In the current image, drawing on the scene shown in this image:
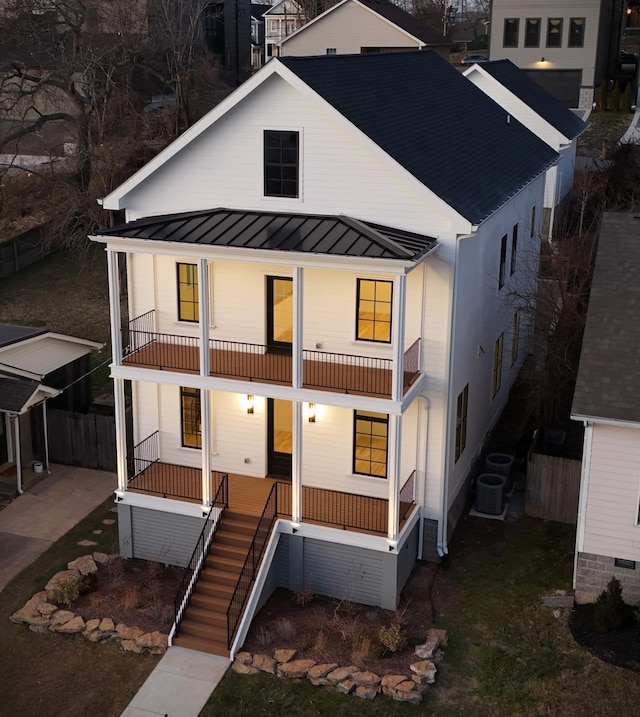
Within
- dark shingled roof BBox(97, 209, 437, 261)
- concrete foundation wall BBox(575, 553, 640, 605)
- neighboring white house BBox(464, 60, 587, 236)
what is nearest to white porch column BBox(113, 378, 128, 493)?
dark shingled roof BBox(97, 209, 437, 261)

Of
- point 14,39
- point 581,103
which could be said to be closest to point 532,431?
point 14,39

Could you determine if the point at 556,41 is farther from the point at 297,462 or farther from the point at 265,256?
the point at 297,462

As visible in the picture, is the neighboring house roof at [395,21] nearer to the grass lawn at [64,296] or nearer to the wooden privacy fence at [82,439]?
the grass lawn at [64,296]

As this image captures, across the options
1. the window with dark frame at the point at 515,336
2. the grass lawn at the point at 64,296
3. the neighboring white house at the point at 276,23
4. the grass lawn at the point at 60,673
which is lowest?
the grass lawn at the point at 60,673

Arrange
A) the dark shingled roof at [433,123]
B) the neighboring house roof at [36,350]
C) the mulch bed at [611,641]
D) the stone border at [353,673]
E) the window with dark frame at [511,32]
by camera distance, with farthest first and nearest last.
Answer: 1. the window with dark frame at [511,32]
2. the neighboring house roof at [36,350]
3. the dark shingled roof at [433,123]
4. the mulch bed at [611,641]
5. the stone border at [353,673]

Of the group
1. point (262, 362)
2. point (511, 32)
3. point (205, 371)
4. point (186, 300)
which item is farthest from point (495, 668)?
point (511, 32)

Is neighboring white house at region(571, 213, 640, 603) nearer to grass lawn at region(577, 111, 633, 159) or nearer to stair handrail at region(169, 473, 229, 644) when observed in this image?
stair handrail at region(169, 473, 229, 644)

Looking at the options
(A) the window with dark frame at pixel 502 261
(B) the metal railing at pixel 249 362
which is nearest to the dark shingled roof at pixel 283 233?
(B) the metal railing at pixel 249 362
